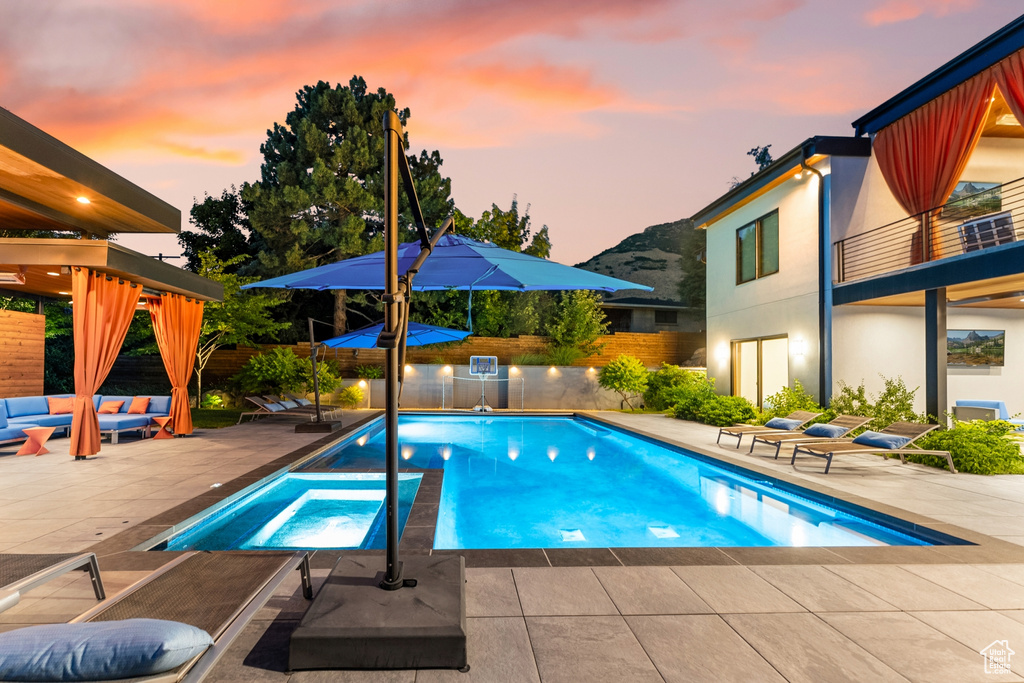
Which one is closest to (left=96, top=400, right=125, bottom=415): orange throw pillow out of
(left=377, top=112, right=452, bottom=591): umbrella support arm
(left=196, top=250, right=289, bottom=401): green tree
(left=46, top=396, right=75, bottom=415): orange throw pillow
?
(left=46, top=396, right=75, bottom=415): orange throw pillow

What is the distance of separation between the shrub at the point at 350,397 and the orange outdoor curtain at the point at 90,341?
769 centimetres

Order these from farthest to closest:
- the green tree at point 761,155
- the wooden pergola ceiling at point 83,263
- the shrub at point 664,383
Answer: the green tree at point 761,155, the shrub at point 664,383, the wooden pergola ceiling at point 83,263

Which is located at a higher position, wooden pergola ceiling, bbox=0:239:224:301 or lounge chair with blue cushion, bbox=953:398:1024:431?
wooden pergola ceiling, bbox=0:239:224:301

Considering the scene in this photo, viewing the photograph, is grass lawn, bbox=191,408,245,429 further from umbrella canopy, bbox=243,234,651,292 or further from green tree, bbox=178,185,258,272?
green tree, bbox=178,185,258,272

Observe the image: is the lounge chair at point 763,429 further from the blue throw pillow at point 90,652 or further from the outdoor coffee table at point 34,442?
the outdoor coffee table at point 34,442

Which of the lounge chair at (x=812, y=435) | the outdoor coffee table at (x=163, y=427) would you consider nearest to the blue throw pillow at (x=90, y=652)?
the lounge chair at (x=812, y=435)

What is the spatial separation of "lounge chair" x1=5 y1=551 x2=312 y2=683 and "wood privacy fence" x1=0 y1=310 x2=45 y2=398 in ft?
37.1

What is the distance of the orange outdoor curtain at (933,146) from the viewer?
26.5 feet

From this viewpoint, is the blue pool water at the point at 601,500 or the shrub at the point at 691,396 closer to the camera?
the blue pool water at the point at 601,500

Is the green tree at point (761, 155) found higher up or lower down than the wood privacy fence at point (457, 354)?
higher up

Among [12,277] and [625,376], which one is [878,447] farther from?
[12,277]

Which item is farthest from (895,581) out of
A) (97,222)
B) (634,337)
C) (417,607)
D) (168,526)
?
(634,337)

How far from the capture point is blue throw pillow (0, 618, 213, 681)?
123 cm

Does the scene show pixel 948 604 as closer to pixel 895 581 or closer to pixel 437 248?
pixel 895 581
